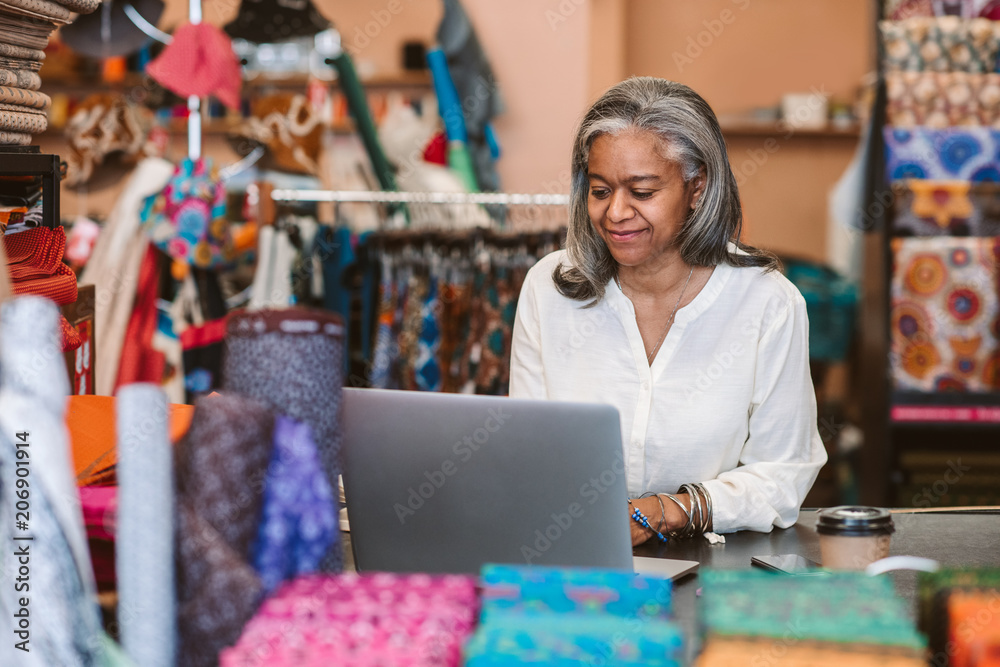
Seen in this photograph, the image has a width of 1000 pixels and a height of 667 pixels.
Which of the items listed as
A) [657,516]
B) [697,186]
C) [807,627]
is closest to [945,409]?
[697,186]

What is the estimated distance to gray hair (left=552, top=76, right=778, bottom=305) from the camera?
1720mm

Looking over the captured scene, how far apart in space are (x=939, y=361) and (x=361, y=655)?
263 cm

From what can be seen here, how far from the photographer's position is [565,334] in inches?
75.0

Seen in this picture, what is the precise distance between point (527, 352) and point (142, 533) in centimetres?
122

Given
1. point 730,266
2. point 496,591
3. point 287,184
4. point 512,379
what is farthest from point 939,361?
point 496,591

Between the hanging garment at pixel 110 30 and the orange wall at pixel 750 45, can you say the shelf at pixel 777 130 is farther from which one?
the hanging garment at pixel 110 30

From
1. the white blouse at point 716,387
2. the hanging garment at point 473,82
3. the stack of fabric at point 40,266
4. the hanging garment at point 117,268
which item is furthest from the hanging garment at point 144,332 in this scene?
the hanging garment at point 473,82

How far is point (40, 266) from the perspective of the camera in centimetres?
145

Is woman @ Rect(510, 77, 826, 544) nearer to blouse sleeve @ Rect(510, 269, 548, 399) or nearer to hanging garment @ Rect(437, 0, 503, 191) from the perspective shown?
blouse sleeve @ Rect(510, 269, 548, 399)

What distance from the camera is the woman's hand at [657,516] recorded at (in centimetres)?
147

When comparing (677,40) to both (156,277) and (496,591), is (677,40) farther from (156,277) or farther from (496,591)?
(496,591)

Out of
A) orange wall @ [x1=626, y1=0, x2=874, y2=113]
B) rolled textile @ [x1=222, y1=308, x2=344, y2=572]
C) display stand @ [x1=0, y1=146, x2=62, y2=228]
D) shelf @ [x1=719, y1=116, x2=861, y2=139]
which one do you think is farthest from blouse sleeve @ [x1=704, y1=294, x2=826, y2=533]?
orange wall @ [x1=626, y1=0, x2=874, y2=113]

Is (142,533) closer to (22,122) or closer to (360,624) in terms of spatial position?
(360,624)

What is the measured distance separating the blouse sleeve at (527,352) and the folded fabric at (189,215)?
3.86 ft
